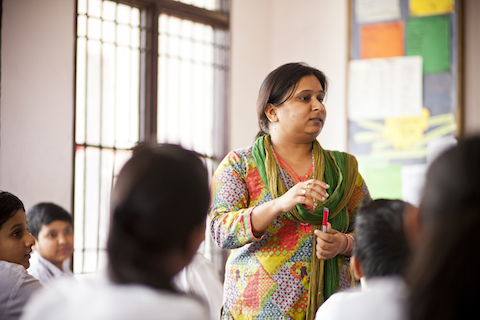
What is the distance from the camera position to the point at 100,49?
3746 millimetres

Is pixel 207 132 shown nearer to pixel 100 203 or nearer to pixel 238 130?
pixel 238 130

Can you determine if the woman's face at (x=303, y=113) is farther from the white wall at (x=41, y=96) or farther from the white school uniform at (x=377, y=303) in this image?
the white wall at (x=41, y=96)

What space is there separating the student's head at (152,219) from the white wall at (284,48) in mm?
3329

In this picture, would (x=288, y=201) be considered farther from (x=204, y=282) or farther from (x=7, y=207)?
(x=204, y=282)

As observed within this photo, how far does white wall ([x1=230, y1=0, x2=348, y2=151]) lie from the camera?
4.32 metres

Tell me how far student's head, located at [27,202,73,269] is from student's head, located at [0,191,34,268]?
1.08 metres

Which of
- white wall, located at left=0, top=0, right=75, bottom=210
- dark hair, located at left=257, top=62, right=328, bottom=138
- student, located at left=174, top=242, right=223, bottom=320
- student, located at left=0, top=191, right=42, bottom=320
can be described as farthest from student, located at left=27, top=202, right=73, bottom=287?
dark hair, located at left=257, top=62, right=328, bottom=138

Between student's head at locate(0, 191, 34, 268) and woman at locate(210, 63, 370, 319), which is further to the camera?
student's head at locate(0, 191, 34, 268)

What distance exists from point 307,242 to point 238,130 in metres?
2.85

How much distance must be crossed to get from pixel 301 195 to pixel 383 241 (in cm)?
44

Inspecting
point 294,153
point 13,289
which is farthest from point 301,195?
point 13,289

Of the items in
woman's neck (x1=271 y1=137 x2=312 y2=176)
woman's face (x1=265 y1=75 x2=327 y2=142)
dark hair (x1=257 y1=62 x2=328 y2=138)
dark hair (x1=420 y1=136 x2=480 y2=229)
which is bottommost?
dark hair (x1=420 y1=136 x2=480 y2=229)

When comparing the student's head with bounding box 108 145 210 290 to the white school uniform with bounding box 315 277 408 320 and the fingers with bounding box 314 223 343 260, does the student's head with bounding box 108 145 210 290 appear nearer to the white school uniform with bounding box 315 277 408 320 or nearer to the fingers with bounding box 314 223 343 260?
the white school uniform with bounding box 315 277 408 320

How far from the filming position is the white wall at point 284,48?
170 inches
